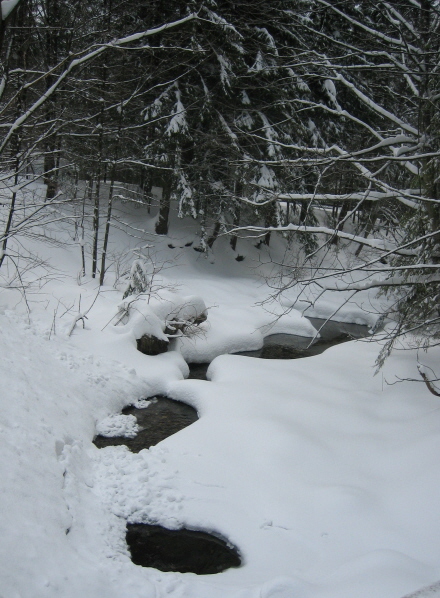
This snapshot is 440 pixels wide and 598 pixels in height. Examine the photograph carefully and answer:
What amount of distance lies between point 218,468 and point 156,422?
6.39ft

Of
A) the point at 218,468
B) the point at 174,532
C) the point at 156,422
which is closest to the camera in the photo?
the point at 174,532

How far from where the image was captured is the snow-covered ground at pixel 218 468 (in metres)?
3.96

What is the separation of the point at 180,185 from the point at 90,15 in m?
5.43

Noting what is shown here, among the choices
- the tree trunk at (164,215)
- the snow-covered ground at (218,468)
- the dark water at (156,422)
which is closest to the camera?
the snow-covered ground at (218,468)

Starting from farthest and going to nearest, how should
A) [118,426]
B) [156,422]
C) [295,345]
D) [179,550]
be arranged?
1. [295,345]
2. [156,422]
3. [118,426]
4. [179,550]

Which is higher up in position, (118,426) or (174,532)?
(174,532)

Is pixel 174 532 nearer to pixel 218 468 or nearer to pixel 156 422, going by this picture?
pixel 218 468

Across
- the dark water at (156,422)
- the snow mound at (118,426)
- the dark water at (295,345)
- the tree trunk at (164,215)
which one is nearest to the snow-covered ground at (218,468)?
the snow mound at (118,426)

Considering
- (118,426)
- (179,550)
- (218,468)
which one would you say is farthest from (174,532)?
(118,426)

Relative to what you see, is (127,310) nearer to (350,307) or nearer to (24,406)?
(24,406)

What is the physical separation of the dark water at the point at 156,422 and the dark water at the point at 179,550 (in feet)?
5.50

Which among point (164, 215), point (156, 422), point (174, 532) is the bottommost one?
point (156, 422)

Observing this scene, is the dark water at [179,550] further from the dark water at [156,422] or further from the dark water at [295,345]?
the dark water at [295,345]

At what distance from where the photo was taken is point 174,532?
5117mm
